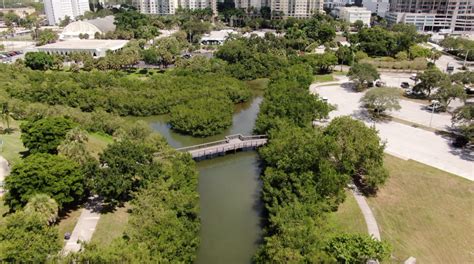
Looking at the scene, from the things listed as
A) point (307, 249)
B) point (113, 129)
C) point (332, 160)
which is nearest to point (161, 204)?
point (307, 249)

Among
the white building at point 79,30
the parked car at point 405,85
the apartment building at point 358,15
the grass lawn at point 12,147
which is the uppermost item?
the apartment building at point 358,15

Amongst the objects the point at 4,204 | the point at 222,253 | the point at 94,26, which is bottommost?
the point at 222,253

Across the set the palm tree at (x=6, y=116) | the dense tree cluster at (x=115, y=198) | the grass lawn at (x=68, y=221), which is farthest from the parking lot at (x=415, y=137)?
the palm tree at (x=6, y=116)

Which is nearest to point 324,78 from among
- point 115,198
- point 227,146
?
point 227,146

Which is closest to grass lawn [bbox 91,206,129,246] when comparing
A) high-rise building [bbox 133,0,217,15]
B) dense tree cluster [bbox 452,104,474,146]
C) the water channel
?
the water channel

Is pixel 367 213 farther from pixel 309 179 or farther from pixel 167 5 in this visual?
pixel 167 5

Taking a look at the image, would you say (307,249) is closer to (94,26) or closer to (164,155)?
(164,155)

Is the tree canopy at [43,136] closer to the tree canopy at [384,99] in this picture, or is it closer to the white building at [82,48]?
the tree canopy at [384,99]
